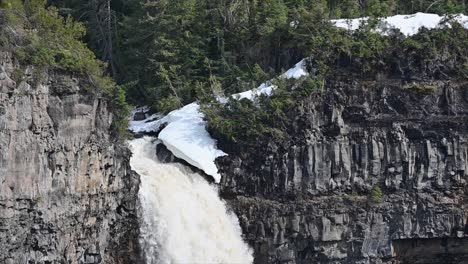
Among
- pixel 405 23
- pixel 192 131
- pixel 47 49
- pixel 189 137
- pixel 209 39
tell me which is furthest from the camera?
pixel 209 39

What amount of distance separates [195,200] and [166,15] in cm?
974

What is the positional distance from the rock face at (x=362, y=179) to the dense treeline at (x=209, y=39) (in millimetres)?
2993

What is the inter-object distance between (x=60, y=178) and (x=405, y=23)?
16.1 meters

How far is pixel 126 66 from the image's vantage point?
39312 mm

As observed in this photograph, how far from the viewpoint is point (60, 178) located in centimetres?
2684

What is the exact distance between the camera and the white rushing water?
1156 inches

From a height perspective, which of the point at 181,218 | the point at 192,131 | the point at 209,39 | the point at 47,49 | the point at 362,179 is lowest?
the point at 181,218

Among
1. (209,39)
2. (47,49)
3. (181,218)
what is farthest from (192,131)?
(47,49)

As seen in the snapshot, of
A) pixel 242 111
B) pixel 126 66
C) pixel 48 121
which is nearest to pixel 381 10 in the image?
pixel 242 111

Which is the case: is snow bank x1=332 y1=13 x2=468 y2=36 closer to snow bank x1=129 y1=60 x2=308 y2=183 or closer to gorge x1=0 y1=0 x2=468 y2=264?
gorge x1=0 y1=0 x2=468 y2=264

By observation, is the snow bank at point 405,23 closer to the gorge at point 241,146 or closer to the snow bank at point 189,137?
the gorge at point 241,146

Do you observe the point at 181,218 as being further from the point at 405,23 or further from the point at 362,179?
the point at 405,23

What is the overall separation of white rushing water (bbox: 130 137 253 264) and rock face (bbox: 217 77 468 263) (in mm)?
832

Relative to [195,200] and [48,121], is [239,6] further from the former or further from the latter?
[48,121]
